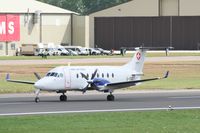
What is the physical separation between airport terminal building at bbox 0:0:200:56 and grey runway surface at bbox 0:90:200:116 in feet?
274

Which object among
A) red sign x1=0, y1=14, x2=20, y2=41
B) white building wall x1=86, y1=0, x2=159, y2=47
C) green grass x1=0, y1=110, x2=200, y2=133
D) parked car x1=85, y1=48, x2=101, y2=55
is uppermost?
white building wall x1=86, y1=0, x2=159, y2=47

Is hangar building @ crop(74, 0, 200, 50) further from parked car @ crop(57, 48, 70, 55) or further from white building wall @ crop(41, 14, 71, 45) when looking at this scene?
parked car @ crop(57, 48, 70, 55)

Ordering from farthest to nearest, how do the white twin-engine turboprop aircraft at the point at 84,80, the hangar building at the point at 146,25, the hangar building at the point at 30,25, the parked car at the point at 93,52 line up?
the hangar building at the point at 146,25 < the hangar building at the point at 30,25 < the parked car at the point at 93,52 < the white twin-engine turboprop aircraft at the point at 84,80

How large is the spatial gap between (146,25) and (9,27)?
82.7 ft

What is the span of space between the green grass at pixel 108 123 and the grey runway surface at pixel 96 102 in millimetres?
2994

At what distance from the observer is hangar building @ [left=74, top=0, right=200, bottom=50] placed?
128750 mm

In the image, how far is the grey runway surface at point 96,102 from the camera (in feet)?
101

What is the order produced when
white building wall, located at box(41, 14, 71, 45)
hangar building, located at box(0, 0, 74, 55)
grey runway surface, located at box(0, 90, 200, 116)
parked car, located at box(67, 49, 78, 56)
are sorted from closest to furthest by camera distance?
grey runway surface, located at box(0, 90, 200, 116) < parked car, located at box(67, 49, 78, 56) < hangar building, located at box(0, 0, 74, 55) < white building wall, located at box(41, 14, 71, 45)

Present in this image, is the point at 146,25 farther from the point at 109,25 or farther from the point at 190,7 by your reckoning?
the point at 190,7

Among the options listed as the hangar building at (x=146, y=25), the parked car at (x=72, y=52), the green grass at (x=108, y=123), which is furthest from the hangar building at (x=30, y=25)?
the green grass at (x=108, y=123)

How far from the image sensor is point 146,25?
428 ft

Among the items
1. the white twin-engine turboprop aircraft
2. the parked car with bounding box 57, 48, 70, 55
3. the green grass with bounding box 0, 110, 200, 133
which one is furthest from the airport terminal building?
the green grass with bounding box 0, 110, 200, 133

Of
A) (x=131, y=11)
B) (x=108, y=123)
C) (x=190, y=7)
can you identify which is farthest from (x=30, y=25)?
(x=108, y=123)

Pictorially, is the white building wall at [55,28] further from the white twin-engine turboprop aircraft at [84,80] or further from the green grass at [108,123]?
the green grass at [108,123]
